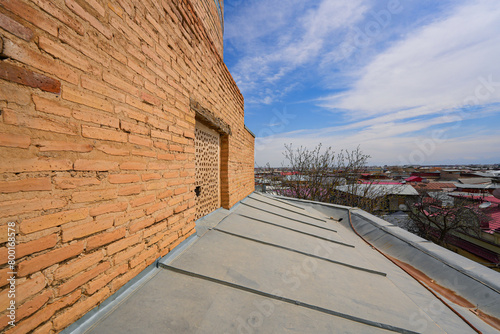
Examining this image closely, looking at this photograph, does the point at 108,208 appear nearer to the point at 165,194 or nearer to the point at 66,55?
the point at 165,194

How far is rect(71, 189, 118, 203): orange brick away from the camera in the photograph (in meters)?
1.17

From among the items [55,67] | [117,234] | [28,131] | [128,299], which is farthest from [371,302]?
[55,67]

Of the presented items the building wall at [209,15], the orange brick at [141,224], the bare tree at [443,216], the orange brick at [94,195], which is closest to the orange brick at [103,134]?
the orange brick at [94,195]

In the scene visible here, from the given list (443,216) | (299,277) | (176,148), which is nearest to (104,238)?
(176,148)

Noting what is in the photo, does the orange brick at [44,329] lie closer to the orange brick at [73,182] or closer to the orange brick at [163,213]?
the orange brick at [73,182]

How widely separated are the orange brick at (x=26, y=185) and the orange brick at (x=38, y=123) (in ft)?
0.87

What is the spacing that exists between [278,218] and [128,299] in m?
3.29

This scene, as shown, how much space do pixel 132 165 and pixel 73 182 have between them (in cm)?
43

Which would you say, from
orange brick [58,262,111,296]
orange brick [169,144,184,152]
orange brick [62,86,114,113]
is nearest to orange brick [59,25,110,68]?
orange brick [62,86,114,113]

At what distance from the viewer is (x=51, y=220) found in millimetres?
1040

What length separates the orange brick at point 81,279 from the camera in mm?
1091

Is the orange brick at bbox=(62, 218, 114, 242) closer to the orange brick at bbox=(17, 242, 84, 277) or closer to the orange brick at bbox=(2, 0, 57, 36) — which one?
the orange brick at bbox=(17, 242, 84, 277)

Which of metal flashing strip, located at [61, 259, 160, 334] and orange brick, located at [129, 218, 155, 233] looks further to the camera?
orange brick, located at [129, 218, 155, 233]

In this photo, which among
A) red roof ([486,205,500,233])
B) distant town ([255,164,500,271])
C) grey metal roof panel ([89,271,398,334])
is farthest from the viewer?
distant town ([255,164,500,271])
